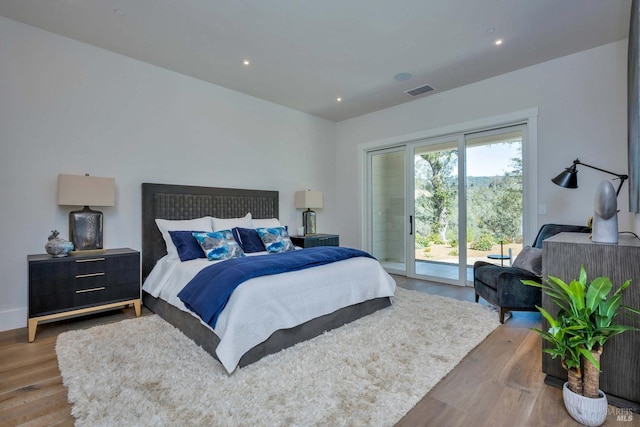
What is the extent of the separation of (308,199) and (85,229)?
3080 mm

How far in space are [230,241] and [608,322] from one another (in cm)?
323

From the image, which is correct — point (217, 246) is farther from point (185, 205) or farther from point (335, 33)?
point (335, 33)

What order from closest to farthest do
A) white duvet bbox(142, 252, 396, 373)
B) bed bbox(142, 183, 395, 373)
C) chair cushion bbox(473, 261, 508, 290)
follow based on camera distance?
1. white duvet bbox(142, 252, 396, 373)
2. bed bbox(142, 183, 395, 373)
3. chair cushion bbox(473, 261, 508, 290)

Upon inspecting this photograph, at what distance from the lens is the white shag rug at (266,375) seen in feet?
5.67

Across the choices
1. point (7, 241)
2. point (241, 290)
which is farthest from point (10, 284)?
point (241, 290)

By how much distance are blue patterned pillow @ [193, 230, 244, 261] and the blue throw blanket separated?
68 centimetres

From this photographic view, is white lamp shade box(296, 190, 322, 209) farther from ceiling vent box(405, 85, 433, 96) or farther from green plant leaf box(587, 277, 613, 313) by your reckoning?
green plant leaf box(587, 277, 613, 313)

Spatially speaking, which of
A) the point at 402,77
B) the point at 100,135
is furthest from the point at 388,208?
the point at 100,135

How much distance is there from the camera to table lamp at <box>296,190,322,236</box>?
5312 mm

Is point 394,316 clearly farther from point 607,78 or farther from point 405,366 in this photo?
point 607,78

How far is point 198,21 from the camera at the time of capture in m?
2.98

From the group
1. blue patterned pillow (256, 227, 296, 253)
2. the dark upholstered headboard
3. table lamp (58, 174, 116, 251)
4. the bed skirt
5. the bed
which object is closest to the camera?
the bed skirt

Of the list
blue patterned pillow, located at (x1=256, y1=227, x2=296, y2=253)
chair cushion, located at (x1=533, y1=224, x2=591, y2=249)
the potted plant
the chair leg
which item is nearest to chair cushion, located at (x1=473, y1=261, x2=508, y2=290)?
the chair leg

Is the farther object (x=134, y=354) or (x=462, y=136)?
(x=462, y=136)
